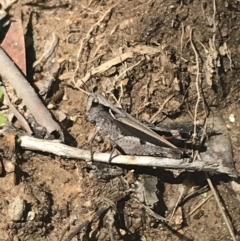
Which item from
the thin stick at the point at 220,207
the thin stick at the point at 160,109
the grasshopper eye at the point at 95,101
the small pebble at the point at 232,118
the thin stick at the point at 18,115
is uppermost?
the thin stick at the point at 18,115

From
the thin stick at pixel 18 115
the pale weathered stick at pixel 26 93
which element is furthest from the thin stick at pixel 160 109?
the thin stick at pixel 18 115

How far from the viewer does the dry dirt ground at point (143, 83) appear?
2875mm

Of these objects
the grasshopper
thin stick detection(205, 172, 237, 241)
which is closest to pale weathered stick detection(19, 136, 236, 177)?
the grasshopper

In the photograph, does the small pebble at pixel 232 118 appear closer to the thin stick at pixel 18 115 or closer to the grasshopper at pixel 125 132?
the grasshopper at pixel 125 132

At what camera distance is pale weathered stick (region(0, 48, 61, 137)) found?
289cm

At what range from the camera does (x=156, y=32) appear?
304cm

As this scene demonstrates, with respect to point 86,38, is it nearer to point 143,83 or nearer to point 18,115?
point 143,83

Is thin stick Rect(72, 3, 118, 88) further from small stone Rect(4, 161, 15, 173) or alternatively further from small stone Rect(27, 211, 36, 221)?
small stone Rect(27, 211, 36, 221)

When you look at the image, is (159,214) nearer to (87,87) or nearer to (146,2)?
(87,87)

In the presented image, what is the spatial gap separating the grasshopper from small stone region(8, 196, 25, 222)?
0.58 metres

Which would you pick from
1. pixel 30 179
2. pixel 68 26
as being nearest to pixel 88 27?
pixel 68 26

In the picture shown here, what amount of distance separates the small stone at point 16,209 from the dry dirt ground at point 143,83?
18cm

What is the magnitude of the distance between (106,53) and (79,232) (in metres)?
1.02

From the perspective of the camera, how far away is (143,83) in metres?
3.04
